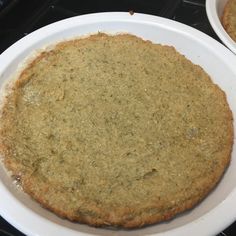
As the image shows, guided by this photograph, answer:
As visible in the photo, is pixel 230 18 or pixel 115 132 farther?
pixel 230 18

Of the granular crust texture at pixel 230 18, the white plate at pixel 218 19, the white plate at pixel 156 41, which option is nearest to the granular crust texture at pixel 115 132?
A: the white plate at pixel 156 41

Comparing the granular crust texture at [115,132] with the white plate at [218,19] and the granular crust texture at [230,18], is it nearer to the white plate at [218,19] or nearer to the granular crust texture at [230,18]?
the white plate at [218,19]

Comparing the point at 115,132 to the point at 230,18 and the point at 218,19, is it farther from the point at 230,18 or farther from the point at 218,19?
the point at 230,18

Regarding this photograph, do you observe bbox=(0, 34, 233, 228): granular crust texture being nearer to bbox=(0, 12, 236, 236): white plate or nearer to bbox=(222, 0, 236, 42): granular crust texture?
bbox=(0, 12, 236, 236): white plate

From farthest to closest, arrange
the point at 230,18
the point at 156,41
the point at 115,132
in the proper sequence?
the point at 230,18
the point at 156,41
the point at 115,132

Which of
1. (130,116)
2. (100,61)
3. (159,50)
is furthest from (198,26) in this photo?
(130,116)

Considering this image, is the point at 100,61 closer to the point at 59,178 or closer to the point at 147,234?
the point at 59,178

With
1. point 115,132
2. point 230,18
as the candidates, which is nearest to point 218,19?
point 230,18
